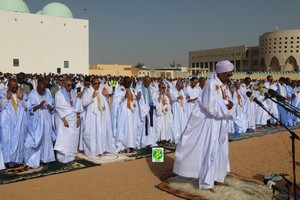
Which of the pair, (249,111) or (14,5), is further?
(14,5)

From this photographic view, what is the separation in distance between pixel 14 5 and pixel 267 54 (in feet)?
172

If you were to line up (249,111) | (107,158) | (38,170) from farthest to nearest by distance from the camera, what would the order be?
1. (249,111)
2. (107,158)
3. (38,170)

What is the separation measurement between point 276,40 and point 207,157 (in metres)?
70.0

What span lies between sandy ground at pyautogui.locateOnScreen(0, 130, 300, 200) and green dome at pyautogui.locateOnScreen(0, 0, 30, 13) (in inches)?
1288

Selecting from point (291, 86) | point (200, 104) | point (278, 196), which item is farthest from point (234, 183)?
point (291, 86)

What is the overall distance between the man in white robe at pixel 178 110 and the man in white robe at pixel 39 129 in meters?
3.77

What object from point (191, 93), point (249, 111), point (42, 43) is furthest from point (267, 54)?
point (191, 93)

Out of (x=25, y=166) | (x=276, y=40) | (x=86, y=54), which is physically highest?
(x=276, y=40)

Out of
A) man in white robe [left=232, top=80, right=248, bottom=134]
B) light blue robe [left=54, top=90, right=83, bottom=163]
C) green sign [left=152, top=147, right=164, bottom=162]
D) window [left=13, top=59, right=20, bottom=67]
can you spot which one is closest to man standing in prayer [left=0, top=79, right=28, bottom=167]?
light blue robe [left=54, top=90, right=83, bottom=163]

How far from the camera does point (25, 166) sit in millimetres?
6824

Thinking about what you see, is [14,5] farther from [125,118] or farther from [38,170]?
[38,170]

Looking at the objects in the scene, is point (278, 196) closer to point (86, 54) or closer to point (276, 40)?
point (86, 54)

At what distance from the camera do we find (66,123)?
277 inches

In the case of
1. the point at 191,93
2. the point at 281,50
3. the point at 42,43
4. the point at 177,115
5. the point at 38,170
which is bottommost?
the point at 38,170
